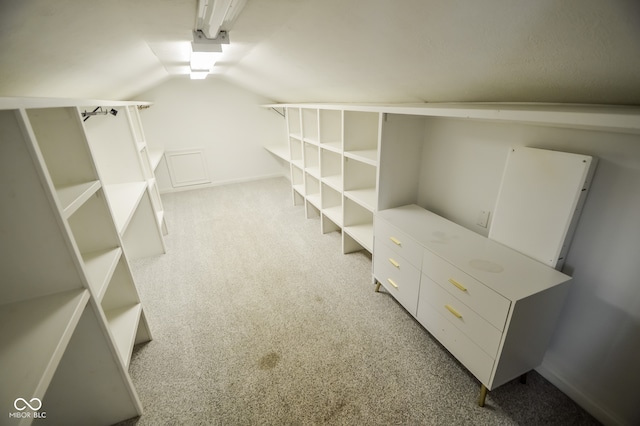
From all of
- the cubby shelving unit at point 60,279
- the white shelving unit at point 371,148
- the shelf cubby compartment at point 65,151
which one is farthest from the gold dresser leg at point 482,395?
the shelf cubby compartment at point 65,151

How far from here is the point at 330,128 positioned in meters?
2.95

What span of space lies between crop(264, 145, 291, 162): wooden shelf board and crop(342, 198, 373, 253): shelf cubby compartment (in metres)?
1.74


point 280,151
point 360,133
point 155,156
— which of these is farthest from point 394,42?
point 155,156

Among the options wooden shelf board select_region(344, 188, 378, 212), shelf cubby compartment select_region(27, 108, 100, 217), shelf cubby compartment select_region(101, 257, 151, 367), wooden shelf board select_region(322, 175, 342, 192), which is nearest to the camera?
Answer: shelf cubby compartment select_region(27, 108, 100, 217)

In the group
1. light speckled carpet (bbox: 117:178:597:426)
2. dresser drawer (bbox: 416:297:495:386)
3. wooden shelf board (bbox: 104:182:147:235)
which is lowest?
light speckled carpet (bbox: 117:178:597:426)

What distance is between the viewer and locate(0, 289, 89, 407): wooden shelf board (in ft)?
2.34

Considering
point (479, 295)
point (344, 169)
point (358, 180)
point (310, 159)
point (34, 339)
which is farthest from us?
point (310, 159)

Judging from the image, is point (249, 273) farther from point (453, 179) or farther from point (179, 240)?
point (453, 179)

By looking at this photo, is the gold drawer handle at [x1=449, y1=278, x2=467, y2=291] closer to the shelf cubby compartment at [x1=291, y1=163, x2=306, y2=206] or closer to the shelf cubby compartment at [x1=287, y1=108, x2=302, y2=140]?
the shelf cubby compartment at [x1=291, y1=163, x2=306, y2=206]

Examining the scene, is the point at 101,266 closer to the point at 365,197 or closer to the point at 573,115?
the point at 365,197

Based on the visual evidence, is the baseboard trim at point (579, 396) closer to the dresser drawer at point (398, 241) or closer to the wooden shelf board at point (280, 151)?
the dresser drawer at point (398, 241)

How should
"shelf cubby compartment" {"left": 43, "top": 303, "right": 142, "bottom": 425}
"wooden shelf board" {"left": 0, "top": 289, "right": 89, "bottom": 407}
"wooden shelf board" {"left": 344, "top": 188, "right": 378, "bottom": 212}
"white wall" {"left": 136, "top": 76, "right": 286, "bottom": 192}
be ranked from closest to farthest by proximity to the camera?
"wooden shelf board" {"left": 0, "top": 289, "right": 89, "bottom": 407} < "shelf cubby compartment" {"left": 43, "top": 303, "right": 142, "bottom": 425} < "wooden shelf board" {"left": 344, "top": 188, "right": 378, "bottom": 212} < "white wall" {"left": 136, "top": 76, "right": 286, "bottom": 192}

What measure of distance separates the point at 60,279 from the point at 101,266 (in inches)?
14.3

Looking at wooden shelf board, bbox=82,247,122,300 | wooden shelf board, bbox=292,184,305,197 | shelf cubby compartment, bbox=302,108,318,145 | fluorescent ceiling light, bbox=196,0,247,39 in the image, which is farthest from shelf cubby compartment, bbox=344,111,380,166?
wooden shelf board, bbox=82,247,122,300
